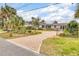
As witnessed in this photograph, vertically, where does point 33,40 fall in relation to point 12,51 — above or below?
above

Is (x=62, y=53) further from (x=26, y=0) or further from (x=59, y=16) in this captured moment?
(x=26, y=0)

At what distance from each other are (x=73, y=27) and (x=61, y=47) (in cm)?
28

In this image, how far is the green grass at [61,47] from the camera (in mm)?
3232

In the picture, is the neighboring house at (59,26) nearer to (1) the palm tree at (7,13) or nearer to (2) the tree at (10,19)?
(2) the tree at (10,19)

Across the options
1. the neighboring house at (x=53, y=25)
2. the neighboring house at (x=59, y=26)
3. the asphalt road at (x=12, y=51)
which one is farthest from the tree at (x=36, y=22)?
the asphalt road at (x=12, y=51)

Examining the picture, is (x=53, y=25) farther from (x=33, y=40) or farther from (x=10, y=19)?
(x=10, y=19)

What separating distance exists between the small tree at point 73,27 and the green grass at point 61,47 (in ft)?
0.28

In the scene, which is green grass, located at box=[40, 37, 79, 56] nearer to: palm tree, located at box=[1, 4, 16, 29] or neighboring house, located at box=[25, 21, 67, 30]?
neighboring house, located at box=[25, 21, 67, 30]

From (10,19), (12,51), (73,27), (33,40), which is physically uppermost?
(10,19)

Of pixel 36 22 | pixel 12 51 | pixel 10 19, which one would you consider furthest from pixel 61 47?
pixel 10 19

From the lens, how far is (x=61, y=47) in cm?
325

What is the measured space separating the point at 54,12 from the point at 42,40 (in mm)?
363

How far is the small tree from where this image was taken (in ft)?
10.6

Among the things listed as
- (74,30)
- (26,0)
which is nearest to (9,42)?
(26,0)
